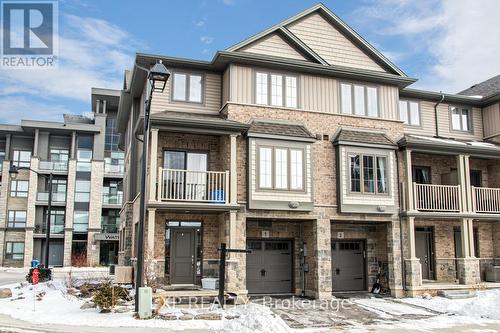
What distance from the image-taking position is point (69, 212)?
49.6 m

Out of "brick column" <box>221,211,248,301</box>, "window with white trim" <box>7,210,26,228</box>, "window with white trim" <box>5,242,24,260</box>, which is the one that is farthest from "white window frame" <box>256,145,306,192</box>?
"window with white trim" <box>7,210,26,228</box>

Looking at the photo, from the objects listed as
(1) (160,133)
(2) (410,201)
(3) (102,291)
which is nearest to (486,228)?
(2) (410,201)

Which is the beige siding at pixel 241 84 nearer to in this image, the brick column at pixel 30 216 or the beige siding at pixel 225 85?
the beige siding at pixel 225 85

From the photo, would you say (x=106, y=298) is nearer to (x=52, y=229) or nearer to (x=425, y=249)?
(x=425, y=249)

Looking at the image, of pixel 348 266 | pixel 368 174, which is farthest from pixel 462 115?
pixel 348 266

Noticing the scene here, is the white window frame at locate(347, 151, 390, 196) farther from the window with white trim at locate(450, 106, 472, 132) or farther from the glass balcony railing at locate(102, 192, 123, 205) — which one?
the glass balcony railing at locate(102, 192, 123, 205)

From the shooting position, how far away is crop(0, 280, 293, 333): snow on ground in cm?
1181

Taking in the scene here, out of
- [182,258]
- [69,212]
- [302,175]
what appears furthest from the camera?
[69,212]

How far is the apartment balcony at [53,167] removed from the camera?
163 feet

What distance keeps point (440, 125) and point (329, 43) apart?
7104 mm

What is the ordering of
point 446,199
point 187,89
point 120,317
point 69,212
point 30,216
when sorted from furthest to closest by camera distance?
point 69,212
point 30,216
point 446,199
point 187,89
point 120,317

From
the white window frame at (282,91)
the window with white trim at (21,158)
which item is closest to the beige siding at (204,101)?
the white window frame at (282,91)

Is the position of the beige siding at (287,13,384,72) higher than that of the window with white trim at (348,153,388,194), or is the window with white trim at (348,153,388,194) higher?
the beige siding at (287,13,384,72)

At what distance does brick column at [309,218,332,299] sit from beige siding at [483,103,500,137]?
1053 centimetres
